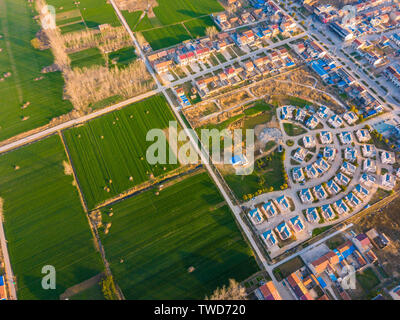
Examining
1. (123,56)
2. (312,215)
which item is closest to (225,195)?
(312,215)

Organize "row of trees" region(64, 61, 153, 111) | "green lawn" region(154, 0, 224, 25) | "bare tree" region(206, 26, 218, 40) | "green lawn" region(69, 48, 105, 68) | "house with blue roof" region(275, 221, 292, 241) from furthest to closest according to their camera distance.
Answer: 1. "green lawn" region(154, 0, 224, 25)
2. "bare tree" region(206, 26, 218, 40)
3. "green lawn" region(69, 48, 105, 68)
4. "row of trees" region(64, 61, 153, 111)
5. "house with blue roof" region(275, 221, 292, 241)

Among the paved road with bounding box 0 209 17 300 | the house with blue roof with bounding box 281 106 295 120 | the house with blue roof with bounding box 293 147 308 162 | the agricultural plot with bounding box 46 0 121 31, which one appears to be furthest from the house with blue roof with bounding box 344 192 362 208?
the agricultural plot with bounding box 46 0 121 31

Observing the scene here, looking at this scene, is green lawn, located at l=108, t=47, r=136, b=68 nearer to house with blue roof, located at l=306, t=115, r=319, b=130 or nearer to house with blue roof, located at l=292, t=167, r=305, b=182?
house with blue roof, located at l=306, t=115, r=319, b=130

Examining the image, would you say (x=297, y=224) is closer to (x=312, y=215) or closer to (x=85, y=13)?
(x=312, y=215)

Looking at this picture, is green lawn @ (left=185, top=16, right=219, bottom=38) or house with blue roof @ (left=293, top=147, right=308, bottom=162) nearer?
house with blue roof @ (left=293, top=147, right=308, bottom=162)

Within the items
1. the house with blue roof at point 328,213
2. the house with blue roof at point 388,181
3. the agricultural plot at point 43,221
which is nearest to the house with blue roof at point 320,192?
the house with blue roof at point 328,213

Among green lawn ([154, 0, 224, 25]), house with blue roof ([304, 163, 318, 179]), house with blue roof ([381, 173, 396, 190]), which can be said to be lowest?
house with blue roof ([381, 173, 396, 190])

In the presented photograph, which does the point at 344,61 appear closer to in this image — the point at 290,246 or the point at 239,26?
the point at 239,26
